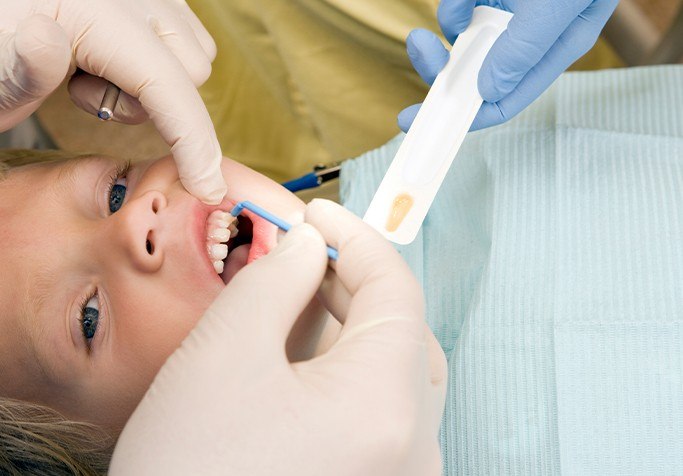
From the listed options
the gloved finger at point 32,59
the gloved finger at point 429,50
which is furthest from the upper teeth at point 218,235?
the gloved finger at point 429,50

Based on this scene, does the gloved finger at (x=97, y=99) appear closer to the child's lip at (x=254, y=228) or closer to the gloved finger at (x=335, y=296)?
the child's lip at (x=254, y=228)

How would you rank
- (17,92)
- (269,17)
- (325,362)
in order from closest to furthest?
(325,362) < (17,92) < (269,17)

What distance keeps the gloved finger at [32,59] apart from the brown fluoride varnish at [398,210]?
0.52 metres

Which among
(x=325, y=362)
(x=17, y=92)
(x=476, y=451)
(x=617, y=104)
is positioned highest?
(x=17, y=92)

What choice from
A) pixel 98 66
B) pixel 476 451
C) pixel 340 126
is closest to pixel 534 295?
pixel 476 451

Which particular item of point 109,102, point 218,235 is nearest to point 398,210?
point 218,235

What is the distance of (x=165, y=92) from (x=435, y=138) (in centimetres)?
43

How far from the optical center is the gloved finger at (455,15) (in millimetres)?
1153

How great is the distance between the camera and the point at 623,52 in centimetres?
154

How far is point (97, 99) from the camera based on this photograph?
1.19 m

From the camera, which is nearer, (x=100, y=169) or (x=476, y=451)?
(x=476, y=451)

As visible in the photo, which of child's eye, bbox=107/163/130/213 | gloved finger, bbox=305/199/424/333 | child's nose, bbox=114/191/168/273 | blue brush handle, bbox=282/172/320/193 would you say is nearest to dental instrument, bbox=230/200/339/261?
gloved finger, bbox=305/199/424/333

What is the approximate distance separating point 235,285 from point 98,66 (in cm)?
47

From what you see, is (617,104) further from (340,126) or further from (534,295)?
(340,126)
